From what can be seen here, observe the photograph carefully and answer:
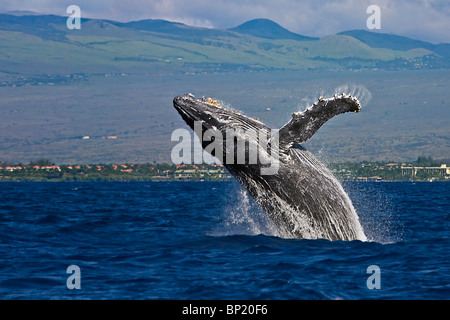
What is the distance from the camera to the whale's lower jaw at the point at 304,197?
12.5 metres

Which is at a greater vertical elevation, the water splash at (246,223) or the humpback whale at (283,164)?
the humpback whale at (283,164)

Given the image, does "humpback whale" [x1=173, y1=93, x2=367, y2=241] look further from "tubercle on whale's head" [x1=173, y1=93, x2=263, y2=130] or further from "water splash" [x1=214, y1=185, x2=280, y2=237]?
"water splash" [x1=214, y1=185, x2=280, y2=237]

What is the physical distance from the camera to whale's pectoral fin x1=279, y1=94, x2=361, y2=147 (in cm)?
1209

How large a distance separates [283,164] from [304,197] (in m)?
0.69

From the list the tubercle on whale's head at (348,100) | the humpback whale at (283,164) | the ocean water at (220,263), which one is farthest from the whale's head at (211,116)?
the ocean water at (220,263)

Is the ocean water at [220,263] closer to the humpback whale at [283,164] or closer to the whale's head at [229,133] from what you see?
the humpback whale at [283,164]

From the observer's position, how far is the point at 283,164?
12.4 meters

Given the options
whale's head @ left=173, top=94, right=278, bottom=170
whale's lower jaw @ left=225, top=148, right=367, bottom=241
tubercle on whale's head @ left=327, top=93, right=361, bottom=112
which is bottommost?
whale's lower jaw @ left=225, top=148, right=367, bottom=241

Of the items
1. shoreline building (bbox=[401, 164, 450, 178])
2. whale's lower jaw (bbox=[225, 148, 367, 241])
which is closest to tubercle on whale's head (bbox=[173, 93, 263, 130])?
whale's lower jaw (bbox=[225, 148, 367, 241])

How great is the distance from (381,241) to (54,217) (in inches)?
411

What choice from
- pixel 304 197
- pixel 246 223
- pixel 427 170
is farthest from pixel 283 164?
pixel 427 170

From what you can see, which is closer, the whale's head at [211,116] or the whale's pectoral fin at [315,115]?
the whale's pectoral fin at [315,115]

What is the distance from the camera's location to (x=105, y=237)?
1512 centimetres
